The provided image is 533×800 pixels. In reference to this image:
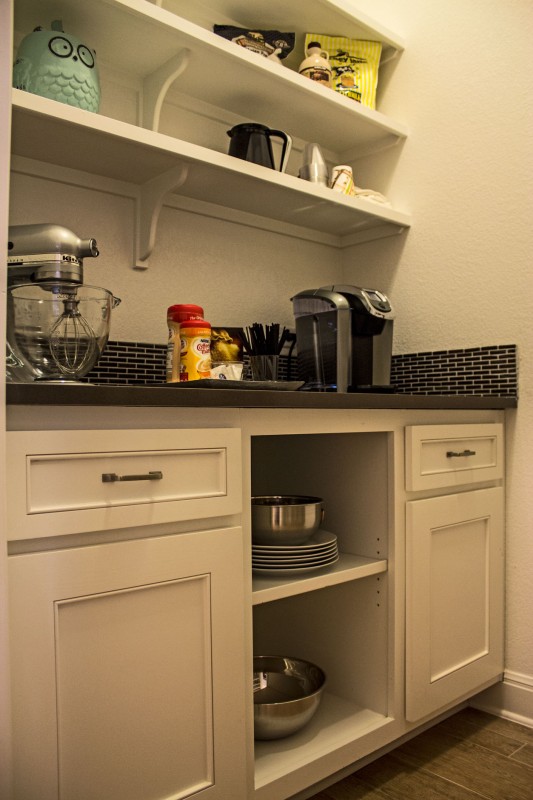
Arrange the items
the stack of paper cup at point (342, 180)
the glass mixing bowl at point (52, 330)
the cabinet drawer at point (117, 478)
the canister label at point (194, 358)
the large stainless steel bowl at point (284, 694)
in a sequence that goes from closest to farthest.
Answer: the cabinet drawer at point (117, 478) → the glass mixing bowl at point (52, 330) → the large stainless steel bowl at point (284, 694) → the canister label at point (194, 358) → the stack of paper cup at point (342, 180)

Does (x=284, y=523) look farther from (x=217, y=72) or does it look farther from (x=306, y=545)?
(x=217, y=72)

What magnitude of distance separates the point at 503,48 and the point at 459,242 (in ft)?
1.81

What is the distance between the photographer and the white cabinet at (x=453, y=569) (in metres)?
1.54

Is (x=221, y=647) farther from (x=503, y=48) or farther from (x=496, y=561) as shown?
(x=503, y=48)

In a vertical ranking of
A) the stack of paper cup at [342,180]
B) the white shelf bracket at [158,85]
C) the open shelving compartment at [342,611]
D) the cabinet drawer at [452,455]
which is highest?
the white shelf bracket at [158,85]

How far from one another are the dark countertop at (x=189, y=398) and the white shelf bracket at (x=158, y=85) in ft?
2.62

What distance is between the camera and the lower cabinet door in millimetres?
918

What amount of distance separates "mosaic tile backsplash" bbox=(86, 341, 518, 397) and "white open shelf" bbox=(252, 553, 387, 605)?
0.61 meters

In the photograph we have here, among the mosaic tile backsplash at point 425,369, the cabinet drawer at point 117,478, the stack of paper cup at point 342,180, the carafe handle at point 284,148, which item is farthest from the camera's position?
the stack of paper cup at point 342,180

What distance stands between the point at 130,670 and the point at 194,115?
145 cm

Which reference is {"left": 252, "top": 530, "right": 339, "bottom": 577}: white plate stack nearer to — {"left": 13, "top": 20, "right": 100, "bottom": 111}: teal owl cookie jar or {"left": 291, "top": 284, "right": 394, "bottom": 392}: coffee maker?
{"left": 291, "top": 284, "right": 394, "bottom": 392}: coffee maker

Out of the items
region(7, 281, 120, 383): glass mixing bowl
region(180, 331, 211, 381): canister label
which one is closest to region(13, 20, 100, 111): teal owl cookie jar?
region(7, 281, 120, 383): glass mixing bowl

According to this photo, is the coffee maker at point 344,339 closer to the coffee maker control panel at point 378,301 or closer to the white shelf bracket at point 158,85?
the coffee maker control panel at point 378,301

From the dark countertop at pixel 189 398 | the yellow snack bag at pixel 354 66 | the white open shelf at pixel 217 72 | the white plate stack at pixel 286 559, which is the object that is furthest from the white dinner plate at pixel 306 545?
the yellow snack bag at pixel 354 66
